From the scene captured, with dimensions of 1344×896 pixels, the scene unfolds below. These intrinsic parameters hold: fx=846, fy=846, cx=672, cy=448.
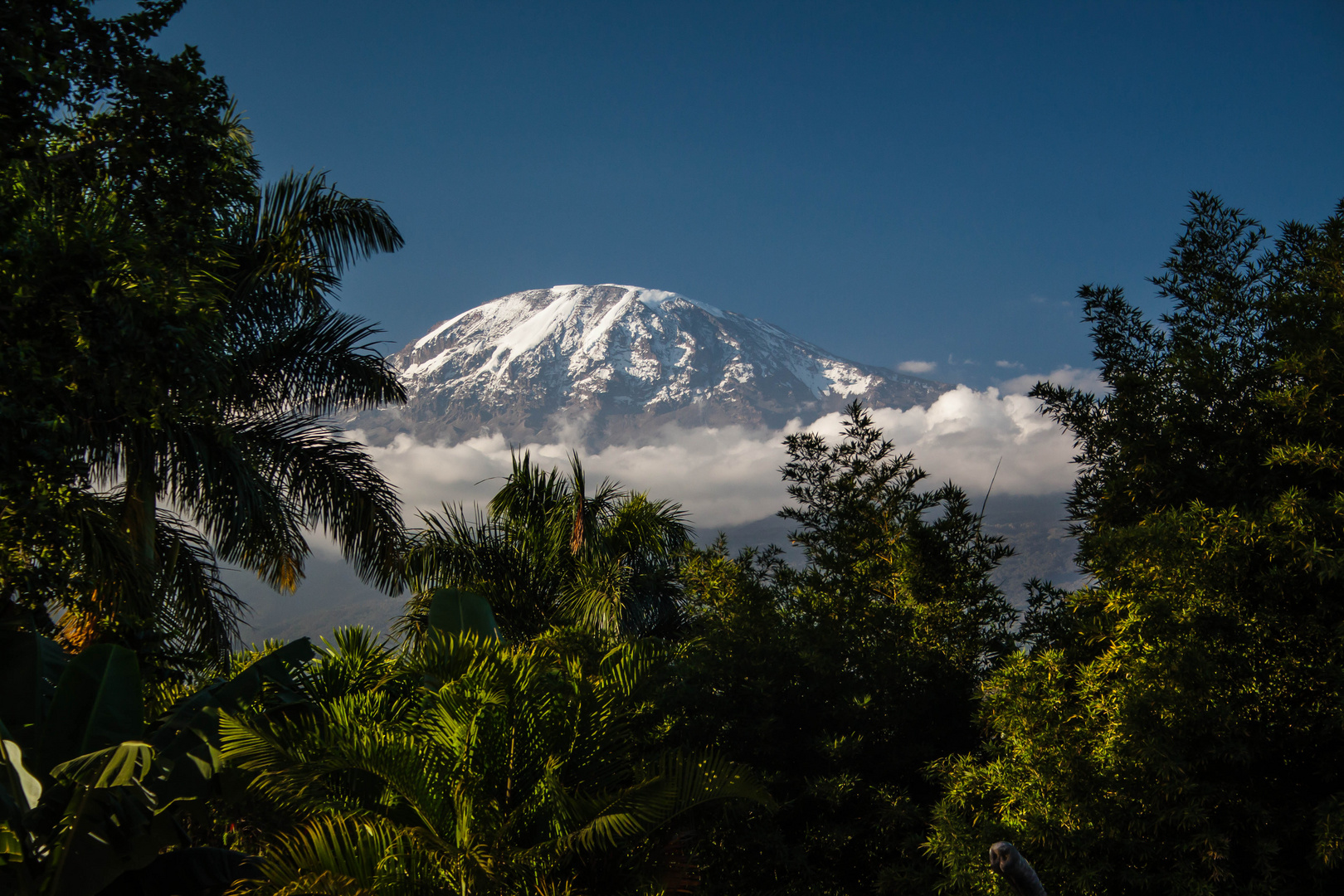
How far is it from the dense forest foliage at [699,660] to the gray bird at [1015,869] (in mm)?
21

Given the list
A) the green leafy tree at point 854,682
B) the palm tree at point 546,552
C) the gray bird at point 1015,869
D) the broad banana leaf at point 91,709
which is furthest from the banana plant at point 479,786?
the palm tree at point 546,552

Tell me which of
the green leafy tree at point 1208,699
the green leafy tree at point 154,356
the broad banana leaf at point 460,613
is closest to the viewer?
the green leafy tree at point 1208,699

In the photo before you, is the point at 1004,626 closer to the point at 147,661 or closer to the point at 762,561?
the point at 762,561

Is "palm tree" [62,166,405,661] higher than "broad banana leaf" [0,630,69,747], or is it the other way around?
"palm tree" [62,166,405,661]

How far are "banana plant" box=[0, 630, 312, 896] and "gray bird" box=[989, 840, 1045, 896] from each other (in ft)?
14.9

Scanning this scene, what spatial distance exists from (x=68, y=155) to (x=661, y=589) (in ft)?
34.4

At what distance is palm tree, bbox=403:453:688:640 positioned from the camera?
12.6 metres

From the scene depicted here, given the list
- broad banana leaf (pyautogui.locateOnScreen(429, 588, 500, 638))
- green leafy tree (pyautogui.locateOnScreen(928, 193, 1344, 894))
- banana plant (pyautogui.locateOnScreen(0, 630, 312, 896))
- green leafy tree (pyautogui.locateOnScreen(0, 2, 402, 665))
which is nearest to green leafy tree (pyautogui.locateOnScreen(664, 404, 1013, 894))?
green leafy tree (pyautogui.locateOnScreen(928, 193, 1344, 894))

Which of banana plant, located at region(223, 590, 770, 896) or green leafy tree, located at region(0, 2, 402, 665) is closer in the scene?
banana plant, located at region(223, 590, 770, 896)

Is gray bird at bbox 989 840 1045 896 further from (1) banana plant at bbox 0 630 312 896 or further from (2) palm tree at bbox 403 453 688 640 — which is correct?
(2) palm tree at bbox 403 453 688 640

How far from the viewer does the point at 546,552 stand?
1320cm

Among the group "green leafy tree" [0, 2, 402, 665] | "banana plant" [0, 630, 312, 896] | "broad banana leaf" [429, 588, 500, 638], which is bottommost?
"banana plant" [0, 630, 312, 896]

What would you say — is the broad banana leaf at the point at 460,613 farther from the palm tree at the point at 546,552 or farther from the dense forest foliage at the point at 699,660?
the palm tree at the point at 546,552

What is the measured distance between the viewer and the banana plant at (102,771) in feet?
15.4
